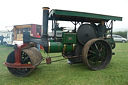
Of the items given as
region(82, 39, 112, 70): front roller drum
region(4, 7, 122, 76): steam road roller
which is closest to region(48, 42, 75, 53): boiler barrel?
region(4, 7, 122, 76): steam road roller

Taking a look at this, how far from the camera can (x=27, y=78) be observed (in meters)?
2.90

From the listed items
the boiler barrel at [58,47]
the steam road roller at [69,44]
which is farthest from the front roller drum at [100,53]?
the boiler barrel at [58,47]

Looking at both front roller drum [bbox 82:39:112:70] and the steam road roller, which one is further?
front roller drum [bbox 82:39:112:70]

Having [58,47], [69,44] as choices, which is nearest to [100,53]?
[69,44]

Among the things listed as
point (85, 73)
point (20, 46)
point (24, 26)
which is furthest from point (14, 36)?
point (85, 73)

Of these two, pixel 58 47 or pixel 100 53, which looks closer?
pixel 58 47

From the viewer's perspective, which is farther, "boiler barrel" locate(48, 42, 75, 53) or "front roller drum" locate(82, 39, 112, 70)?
"front roller drum" locate(82, 39, 112, 70)

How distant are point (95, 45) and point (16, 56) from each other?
2.27 metres

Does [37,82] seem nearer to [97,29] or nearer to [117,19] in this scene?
[97,29]

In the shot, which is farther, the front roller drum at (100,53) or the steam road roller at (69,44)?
the front roller drum at (100,53)

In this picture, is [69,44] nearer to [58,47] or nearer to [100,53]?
[58,47]

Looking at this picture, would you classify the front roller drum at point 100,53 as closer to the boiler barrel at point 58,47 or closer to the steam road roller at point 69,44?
the steam road roller at point 69,44

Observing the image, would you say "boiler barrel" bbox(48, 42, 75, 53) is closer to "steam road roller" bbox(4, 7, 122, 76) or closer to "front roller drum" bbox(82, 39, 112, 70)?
"steam road roller" bbox(4, 7, 122, 76)

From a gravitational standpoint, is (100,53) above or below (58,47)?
below
